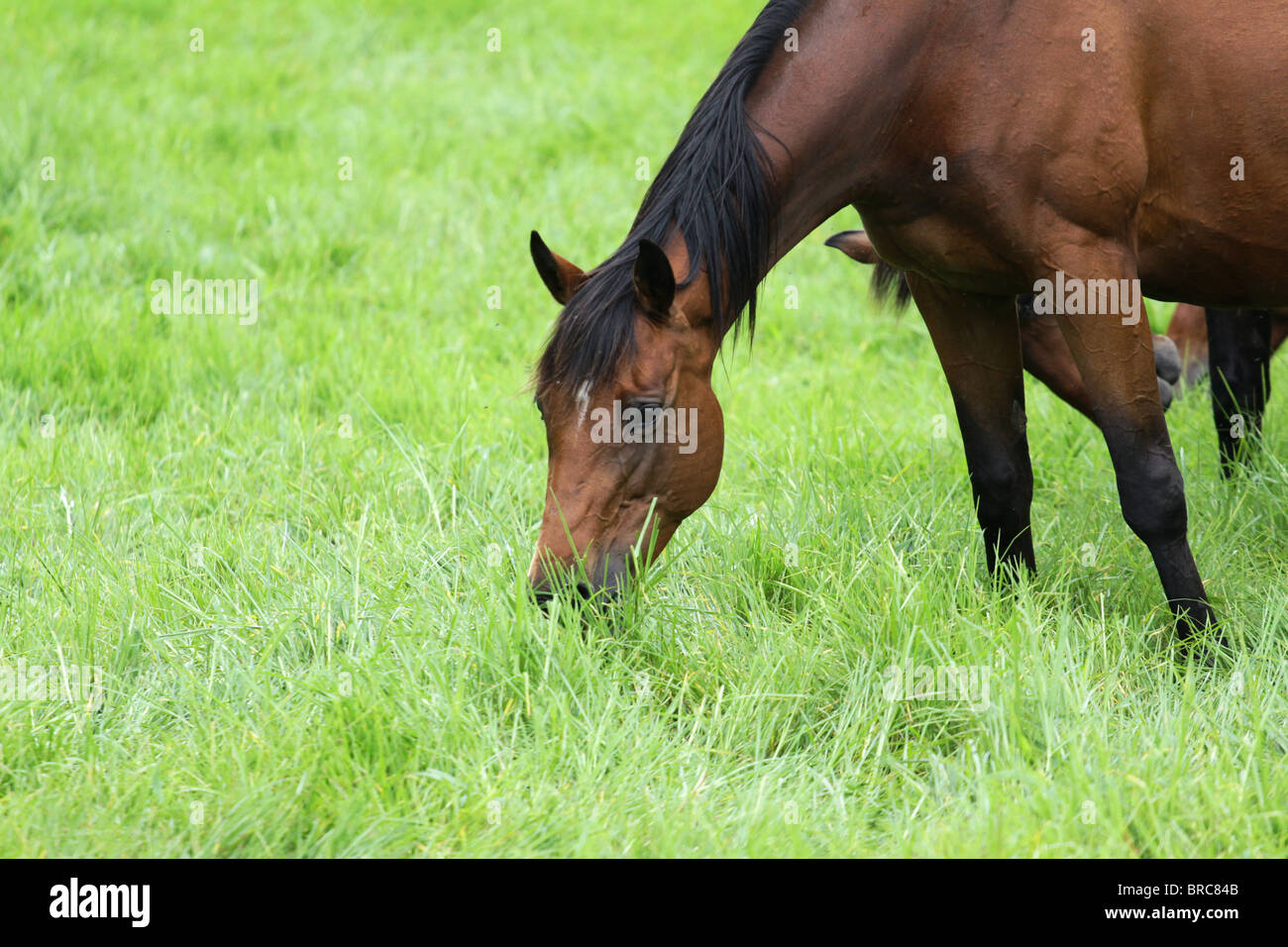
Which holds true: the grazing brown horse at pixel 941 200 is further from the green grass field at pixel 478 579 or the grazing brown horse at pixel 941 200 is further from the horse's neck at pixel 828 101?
the green grass field at pixel 478 579

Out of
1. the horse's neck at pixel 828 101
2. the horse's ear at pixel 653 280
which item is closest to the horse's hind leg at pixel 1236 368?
the horse's neck at pixel 828 101

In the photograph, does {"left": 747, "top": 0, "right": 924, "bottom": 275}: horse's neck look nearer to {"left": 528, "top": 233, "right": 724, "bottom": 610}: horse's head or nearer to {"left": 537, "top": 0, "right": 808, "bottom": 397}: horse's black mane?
{"left": 537, "top": 0, "right": 808, "bottom": 397}: horse's black mane

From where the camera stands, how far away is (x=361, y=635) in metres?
3.25

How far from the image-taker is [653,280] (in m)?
2.93

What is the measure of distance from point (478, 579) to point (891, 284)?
6.02 ft

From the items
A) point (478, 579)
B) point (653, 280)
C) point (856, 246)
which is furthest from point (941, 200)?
point (478, 579)

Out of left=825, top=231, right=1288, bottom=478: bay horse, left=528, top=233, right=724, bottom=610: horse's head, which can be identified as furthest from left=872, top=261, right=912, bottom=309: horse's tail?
left=528, top=233, right=724, bottom=610: horse's head

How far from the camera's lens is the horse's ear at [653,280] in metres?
2.86

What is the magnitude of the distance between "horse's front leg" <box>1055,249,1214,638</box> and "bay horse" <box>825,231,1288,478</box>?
3.10ft

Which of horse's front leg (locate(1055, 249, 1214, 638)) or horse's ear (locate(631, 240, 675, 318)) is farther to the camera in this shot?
horse's front leg (locate(1055, 249, 1214, 638))

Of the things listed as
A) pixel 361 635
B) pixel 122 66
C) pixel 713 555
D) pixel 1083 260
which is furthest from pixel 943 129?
pixel 122 66

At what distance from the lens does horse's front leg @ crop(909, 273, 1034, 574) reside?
3.69 metres

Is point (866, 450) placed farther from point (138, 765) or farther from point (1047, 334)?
point (138, 765)

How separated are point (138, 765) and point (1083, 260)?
2.64 m
